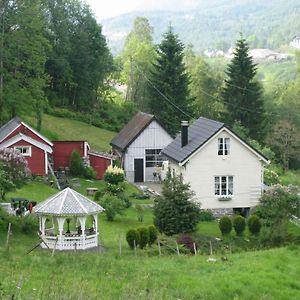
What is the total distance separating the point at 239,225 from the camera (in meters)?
31.3

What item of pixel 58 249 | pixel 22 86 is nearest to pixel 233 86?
pixel 22 86

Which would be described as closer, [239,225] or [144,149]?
[239,225]

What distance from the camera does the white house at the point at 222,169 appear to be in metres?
36.8

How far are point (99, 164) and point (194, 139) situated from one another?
10.3 meters

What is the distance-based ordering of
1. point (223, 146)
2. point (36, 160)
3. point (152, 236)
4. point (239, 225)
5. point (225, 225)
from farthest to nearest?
point (36, 160) < point (223, 146) < point (239, 225) < point (225, 225) < point (152, 236)

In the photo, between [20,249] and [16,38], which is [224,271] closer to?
[20,249]

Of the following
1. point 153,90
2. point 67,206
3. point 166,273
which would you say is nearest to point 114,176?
point 67,206

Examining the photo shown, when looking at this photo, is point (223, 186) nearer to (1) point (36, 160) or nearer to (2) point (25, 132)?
(1) point (36, 160)

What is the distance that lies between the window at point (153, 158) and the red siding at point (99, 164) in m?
3.30

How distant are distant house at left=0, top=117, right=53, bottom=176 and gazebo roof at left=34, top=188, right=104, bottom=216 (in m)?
16.3

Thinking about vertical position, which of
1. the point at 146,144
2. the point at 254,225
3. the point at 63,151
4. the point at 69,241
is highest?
the point at 146,144

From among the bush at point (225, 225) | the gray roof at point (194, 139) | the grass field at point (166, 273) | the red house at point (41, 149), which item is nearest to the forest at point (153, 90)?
the red house at point (41, 149)

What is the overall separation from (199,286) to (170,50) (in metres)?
46.4

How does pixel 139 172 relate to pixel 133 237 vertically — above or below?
above
